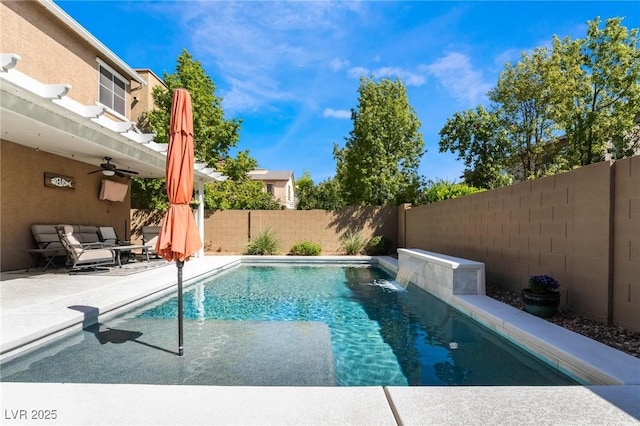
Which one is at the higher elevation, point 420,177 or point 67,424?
point 420,177

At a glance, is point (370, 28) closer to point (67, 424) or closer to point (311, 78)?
point (311, 78)

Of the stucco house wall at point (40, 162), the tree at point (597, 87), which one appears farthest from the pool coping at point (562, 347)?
the tree at point (597, 87)

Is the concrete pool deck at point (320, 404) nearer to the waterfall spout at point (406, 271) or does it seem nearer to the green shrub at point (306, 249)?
the waterfall spout at point (406, 271)

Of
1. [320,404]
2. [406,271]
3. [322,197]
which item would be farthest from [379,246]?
[322,197]

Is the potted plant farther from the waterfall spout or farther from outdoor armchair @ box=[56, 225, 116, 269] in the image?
outdoor armchair @ box=[56, 225, 116, 269]

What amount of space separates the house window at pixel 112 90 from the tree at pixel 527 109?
49.9 feet

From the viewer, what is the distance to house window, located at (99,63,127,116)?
11.4 m

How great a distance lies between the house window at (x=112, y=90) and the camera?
37.4 ft

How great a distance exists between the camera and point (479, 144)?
15.9 m

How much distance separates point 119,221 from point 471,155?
15003mm

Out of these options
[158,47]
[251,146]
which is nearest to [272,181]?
[251,146]

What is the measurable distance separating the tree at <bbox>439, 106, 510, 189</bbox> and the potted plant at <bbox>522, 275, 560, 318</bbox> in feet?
40.1

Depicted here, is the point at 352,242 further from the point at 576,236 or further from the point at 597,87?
the point at 597,87

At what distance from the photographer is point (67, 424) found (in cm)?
Result: 198
